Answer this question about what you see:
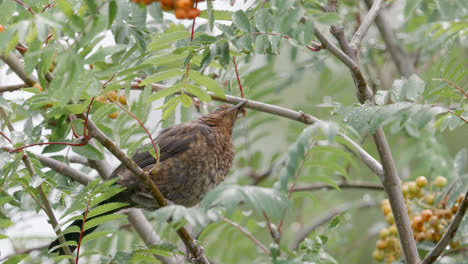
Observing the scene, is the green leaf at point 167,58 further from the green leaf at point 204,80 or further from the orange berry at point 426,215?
the orange berry at point 426,215

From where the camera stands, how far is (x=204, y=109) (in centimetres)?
398

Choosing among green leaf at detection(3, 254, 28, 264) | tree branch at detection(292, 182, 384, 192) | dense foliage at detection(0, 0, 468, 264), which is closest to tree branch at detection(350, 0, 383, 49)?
dense foliage at detection(0, 0, 468, 264)

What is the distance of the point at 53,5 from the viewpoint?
2.40 m

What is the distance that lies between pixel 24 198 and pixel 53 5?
1297 mm

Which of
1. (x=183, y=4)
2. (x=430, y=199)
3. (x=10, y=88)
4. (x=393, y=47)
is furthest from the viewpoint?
(x=393, y=47)

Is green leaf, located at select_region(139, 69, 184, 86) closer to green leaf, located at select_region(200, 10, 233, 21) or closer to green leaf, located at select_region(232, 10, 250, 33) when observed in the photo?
green leaf, located at select_region(200, 10, 233, 21)

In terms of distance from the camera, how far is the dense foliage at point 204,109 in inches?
75.1

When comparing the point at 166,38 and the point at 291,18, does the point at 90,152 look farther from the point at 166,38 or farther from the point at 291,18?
the point at 291,18

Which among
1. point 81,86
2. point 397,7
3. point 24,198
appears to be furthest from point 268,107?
point 397,7

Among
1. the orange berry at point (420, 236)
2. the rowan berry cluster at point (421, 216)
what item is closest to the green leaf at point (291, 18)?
the rowan berry cluster at point (421, 216)

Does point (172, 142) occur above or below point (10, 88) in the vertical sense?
below

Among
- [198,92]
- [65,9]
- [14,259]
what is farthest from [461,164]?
[65,9]

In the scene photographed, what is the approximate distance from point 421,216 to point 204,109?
5.06ft

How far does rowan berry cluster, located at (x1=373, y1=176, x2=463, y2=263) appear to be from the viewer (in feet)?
10.4
